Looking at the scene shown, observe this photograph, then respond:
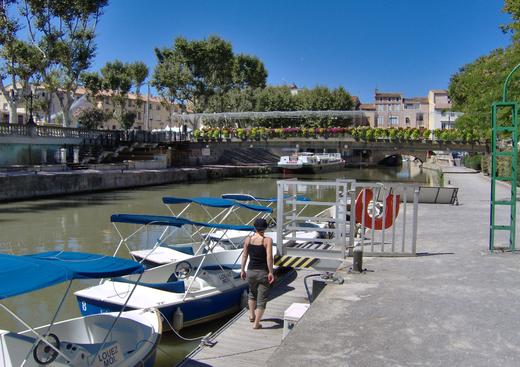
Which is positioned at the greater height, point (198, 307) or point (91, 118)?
point (91, 118)

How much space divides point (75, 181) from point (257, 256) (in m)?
32.7

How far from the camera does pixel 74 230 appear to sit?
23.6 meters

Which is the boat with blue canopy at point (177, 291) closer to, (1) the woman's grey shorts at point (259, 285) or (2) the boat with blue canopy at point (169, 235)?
(2) the boat with blue canopy at point (169, 235)

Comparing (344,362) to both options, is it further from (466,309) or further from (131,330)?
(131,330)

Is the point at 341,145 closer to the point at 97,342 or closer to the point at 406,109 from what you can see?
the point at 97,342

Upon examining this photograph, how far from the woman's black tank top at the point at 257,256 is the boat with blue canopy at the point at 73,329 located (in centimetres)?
180

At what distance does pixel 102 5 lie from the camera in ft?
159

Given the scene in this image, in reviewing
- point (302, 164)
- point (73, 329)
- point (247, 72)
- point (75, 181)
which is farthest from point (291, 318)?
point (247, 72)

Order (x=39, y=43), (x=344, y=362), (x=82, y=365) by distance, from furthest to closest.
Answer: (x=39, y=43), (x=82, y=365), (x=344, y=362)

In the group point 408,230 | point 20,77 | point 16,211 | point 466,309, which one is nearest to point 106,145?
point 20,77

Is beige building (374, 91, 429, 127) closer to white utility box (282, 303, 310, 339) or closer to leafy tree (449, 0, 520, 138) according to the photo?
leafy tree (449, 0, 520, 138)

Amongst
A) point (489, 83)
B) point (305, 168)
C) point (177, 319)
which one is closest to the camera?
point (177, 319)

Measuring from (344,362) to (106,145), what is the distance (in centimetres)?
5292

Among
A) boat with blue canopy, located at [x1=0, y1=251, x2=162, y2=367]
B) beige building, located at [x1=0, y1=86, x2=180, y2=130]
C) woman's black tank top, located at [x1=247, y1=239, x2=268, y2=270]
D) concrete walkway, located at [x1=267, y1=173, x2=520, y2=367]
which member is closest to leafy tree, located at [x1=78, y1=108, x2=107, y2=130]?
beige building, located at [x1=0, y1=86, x2=180, y2=130]
